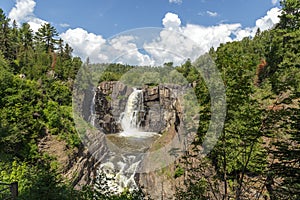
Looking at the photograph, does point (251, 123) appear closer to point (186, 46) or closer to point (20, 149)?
point (186, 46)

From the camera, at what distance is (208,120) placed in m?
3.52

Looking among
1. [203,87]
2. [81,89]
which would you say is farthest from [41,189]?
[203,87]

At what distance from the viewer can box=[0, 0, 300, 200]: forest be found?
2959 millimetres

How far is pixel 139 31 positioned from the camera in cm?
337

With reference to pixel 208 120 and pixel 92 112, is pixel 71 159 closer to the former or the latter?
pixel 92 112

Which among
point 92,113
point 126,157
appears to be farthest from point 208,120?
point 92,113

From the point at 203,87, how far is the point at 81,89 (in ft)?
7.39

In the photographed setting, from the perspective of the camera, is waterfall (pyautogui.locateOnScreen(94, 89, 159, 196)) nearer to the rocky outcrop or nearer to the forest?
the forest

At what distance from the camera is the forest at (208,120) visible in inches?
116

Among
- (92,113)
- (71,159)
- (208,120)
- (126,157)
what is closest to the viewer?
(208,120)

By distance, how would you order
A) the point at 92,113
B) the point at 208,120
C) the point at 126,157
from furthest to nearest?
the point at 92,113 < the point at 126,157 < the point at 208,120

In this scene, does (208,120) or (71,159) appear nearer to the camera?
(208,120)

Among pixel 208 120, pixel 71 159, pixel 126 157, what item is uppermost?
pixel 208 120

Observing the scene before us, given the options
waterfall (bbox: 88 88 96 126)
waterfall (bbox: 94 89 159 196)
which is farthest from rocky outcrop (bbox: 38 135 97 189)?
waterfall (bbox: 88 88 96 126)
